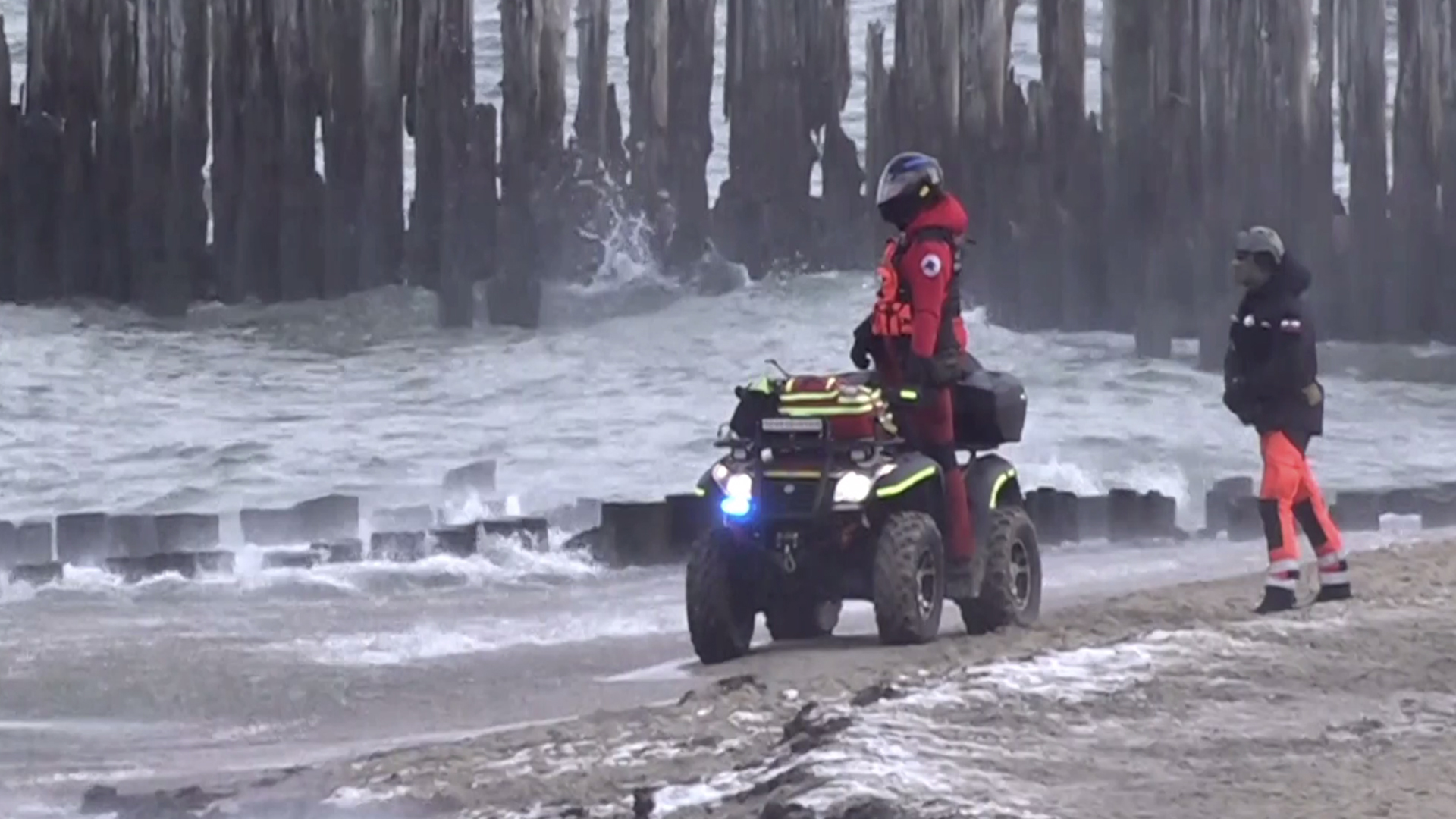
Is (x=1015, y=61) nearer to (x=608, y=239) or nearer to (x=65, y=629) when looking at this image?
(x=608, y=239)

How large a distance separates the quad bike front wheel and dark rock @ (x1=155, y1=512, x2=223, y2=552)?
222 inches

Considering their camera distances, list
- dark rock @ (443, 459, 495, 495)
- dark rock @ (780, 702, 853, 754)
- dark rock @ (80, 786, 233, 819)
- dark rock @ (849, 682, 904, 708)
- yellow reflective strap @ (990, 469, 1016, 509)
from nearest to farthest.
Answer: dark rock @ (780, 702, 853, 754)
dark rock @ (849, 682, 904, 708)
dark rock @ (80, 786, 233, 819)
yellow reflective strap @ (990, 469, 1016, 509)
dark rock @ (443, 459, 495, 495)

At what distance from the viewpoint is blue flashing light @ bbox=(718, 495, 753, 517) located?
9.50 meters

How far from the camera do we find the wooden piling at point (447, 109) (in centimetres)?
2134

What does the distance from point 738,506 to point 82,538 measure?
5897 mm

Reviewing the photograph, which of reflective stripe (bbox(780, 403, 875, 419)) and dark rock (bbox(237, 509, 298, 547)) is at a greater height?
reflective stripe (bbox(780, 403, 875, 419))

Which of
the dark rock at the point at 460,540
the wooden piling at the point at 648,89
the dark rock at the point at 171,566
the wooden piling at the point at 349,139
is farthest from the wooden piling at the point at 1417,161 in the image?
the dark rock at the point at 171,566

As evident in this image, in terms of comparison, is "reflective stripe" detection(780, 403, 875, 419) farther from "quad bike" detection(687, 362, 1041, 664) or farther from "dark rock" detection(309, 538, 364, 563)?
"dark rock" detection(309, 538, 364, 563)

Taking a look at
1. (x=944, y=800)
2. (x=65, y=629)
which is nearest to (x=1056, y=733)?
(x=944, y=800)

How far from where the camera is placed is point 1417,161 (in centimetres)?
2183

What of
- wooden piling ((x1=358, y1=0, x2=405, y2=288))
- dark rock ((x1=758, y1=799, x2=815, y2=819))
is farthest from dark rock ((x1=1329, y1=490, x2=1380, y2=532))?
dark rock ((x1=758, y1=799, x2=815, y2=819))

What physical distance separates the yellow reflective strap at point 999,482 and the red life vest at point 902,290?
Answer: 2.25ft

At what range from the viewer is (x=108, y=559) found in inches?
545

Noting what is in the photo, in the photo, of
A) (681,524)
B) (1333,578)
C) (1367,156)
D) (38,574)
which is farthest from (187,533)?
(1367,156)
